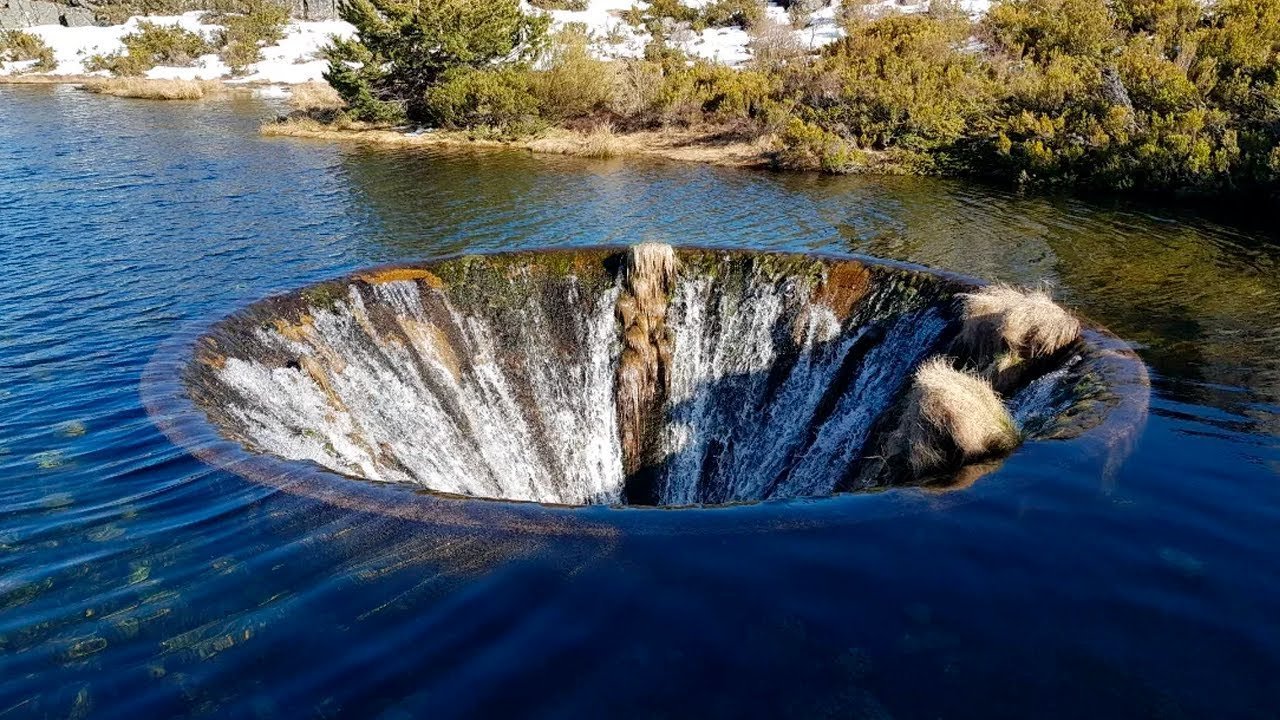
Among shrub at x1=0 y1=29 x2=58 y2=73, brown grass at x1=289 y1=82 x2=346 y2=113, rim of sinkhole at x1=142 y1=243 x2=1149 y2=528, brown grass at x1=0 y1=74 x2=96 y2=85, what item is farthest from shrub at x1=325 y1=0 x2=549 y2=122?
shrub at x1=0 y1=29 x2=58 y2=73

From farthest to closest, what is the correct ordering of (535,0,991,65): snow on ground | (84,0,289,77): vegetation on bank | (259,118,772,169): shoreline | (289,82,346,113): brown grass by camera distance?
1. (84,0,289,77): vegetation on bank
2. (535,0,991,65): snow on ground
3. (289,82,346,113): brown grass
4. (259,118,772,169): shoreline

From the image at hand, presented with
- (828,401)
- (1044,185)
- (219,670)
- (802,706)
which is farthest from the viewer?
(1044,185)

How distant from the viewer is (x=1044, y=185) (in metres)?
26.7

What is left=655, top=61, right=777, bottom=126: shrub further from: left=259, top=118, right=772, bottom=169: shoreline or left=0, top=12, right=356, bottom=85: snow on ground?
left=0, top=12, right=356, bottom=85: snow on ground

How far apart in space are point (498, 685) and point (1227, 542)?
245 inches

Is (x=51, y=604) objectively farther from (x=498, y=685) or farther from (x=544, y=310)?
(x=544, y=310)

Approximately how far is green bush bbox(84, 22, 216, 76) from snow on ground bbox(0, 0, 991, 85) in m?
1.03

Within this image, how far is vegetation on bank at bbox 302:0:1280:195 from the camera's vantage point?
25578 millimetres

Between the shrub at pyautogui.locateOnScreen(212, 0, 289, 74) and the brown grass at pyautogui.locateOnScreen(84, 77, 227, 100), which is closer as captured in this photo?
the brown grass at pyautogui.locateOnScreen(84, 77, 227, 100)

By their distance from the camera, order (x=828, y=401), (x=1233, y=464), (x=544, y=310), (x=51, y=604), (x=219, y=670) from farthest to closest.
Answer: (x=544, y=310), (x=828, y=401), (x=1233, y=464), (x=51, y=604), (x=219, y=670)

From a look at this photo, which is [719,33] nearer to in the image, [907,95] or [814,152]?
[907,95]

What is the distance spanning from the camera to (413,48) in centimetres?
4025

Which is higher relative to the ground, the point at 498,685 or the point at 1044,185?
the point at 1044,185

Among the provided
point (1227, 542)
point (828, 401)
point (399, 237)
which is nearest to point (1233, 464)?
point (1227, 542)
